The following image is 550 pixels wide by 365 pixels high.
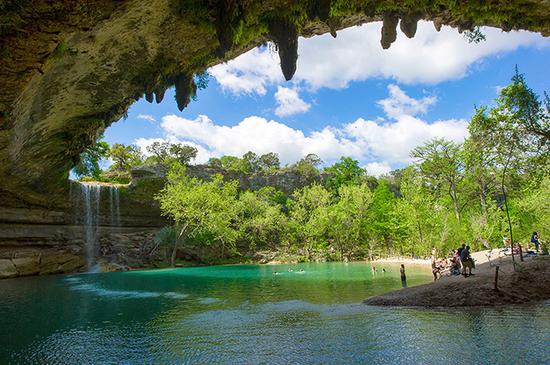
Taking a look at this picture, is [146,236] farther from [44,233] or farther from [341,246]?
[341,246]

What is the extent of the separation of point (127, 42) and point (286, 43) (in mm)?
5009

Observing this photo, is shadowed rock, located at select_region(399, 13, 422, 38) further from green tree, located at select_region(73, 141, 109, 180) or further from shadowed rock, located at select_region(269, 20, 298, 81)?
green tree, located at select_region(73, 141, 109, 180)

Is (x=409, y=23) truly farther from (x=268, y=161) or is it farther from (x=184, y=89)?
(x=268, y=161)

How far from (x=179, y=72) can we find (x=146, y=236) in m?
31.1

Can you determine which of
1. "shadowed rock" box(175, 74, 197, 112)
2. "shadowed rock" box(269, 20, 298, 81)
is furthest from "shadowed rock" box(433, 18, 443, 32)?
"shadowed rock" box(175, 74, 197, 112)

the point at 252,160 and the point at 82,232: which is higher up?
the point at 252,160

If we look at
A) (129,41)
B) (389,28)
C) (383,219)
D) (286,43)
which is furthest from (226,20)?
(383,219)

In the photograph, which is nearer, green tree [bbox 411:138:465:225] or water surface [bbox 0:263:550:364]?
water surface [bbox 0:263:550:364]

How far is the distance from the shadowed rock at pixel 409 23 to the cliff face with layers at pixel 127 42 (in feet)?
0.11

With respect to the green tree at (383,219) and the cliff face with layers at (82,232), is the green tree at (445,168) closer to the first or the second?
the green tree at (383,219)

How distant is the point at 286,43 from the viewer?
11.4 m

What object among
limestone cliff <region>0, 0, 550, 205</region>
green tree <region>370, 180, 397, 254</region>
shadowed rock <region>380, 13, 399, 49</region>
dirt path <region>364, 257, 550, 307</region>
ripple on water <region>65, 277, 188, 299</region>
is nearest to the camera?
limestone cliff <region>0, 0, 550, 205</region>

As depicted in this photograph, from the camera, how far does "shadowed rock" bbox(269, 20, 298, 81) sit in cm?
1091

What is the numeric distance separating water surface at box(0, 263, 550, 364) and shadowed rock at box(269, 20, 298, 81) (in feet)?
28.2
